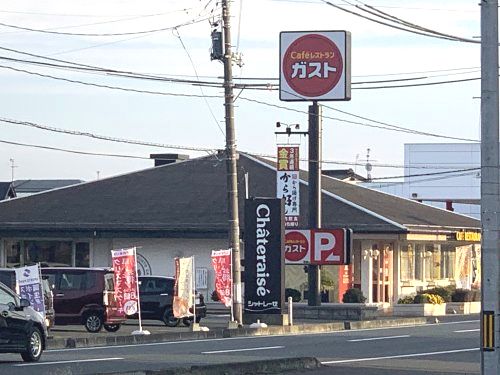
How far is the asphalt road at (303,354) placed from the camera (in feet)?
67.3

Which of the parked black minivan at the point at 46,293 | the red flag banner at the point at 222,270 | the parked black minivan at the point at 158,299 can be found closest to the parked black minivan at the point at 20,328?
the parked black minivan at the point at 46,293

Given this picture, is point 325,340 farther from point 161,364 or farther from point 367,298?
point 367,298

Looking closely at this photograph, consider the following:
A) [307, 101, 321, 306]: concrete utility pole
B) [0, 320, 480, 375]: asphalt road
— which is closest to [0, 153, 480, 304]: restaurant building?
[307, 101, 321, 306]: concrete utility pole

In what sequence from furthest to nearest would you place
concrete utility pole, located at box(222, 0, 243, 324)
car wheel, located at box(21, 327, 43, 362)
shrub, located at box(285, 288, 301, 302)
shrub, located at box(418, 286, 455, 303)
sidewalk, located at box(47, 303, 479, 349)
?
shrub, located at box(418, 286, 455, 303)
shrub, located at box(285, 288, 301, 302)
concrete utility pole, located at box(222, 0, 243, 324)
sidewalk, located at box(47, 303, 479, 349)
car wheel, located at box(21, 327, 43, 362)

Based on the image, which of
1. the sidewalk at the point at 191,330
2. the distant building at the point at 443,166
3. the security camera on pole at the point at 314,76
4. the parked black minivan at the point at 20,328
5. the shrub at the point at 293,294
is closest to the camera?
the parked black minivan at the point at 20,328

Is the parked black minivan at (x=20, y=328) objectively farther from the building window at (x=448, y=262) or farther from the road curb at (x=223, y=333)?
the building window at (x=448, y=262)

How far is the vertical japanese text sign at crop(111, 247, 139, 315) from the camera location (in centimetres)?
3067

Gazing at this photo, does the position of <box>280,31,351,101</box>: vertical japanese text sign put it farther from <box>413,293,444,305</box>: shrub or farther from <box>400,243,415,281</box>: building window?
<box>400,243,415,281</box>: building window

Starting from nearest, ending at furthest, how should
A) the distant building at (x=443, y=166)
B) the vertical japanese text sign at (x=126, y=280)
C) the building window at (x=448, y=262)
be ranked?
the vertical japanese text sign at (x=126, y=280) < the building window at (x=448, y=262) < the distant building at (x=443, y=166)

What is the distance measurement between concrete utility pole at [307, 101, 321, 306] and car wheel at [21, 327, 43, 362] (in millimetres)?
A: 20170

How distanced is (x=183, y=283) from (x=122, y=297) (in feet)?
8.20

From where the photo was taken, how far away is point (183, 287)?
108 feet

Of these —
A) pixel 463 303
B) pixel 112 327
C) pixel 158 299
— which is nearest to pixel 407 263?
pixel 463 303

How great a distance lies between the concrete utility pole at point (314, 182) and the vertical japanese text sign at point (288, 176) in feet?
4.28
